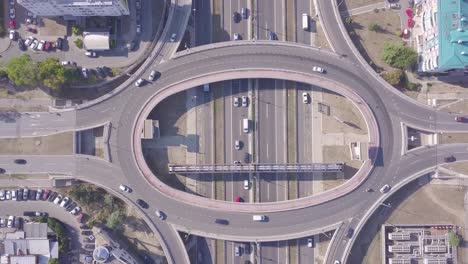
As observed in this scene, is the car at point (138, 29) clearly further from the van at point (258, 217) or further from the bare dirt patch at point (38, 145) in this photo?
the van at point (258, 217)

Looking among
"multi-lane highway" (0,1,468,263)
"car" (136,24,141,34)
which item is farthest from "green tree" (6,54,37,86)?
"car" (136,24,141,34)

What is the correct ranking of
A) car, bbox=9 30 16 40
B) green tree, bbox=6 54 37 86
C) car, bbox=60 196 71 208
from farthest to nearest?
car, bbox=9 30 16 40
car, bbox=60 196 71 208
green tree, bbox=6 54 37 86

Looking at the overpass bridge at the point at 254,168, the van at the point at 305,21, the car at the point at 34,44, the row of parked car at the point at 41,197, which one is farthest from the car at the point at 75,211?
the van at the point at 305,21

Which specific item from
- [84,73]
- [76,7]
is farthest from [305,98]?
[76,7]

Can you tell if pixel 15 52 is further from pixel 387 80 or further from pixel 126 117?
pixel 387 80

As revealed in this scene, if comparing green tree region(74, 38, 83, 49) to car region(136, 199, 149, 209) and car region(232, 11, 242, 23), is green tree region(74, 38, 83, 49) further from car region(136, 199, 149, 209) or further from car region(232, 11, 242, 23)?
car region(136, 199, 149, 209)

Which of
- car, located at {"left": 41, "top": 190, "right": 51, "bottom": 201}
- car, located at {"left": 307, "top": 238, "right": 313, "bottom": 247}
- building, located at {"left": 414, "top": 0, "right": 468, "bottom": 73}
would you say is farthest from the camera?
car, located at {"left": 307, "top": 238, "right": 313, "bottom": 247}

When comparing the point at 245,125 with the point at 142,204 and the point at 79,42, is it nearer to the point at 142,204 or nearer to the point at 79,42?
the point at 142,204
